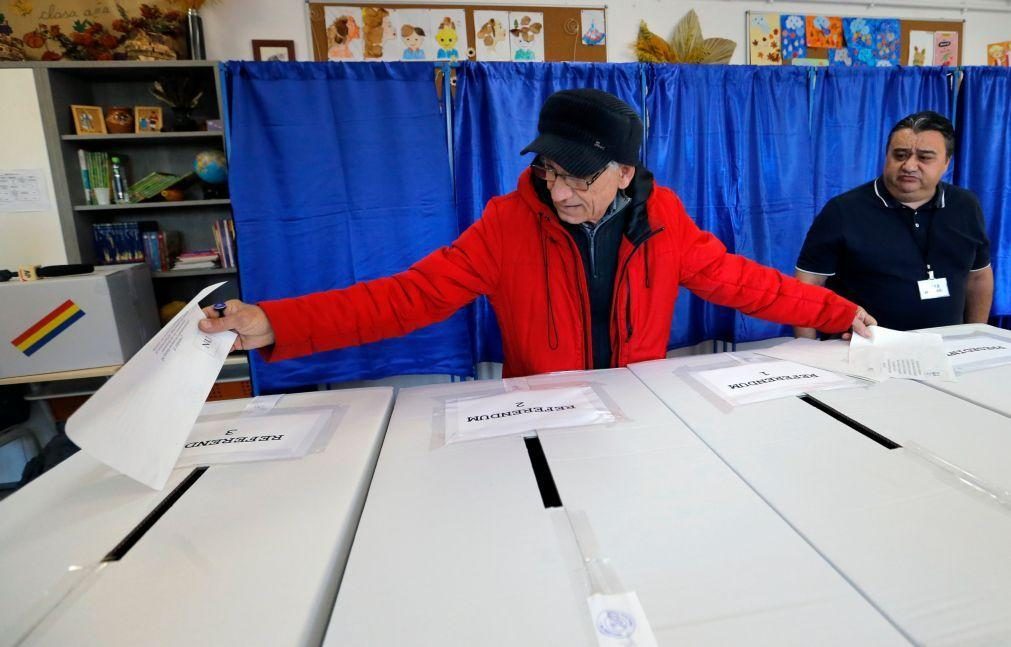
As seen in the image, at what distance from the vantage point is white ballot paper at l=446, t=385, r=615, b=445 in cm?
83

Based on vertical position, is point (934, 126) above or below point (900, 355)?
above

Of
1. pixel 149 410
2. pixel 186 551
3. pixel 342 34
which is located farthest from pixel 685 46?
pixel 186 551

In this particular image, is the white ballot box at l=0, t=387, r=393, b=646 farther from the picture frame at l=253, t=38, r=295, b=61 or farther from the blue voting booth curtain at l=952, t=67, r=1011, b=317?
the blue voting booth curtain at l=952, t=67, r=1011, b=317

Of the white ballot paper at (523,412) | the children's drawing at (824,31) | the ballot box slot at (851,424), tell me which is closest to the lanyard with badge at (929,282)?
the ballot box slot at (851,424)

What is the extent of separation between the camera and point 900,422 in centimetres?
80

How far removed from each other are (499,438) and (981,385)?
Answer: 0.93 metres

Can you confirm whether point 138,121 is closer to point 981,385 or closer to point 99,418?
point 99,418

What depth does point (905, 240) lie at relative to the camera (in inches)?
66.8

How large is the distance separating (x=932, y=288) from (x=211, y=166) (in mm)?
3091

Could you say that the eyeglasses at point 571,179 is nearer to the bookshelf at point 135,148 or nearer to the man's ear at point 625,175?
the man's ear at point 625,175

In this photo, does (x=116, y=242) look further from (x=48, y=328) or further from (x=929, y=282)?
(x=929, y=282)

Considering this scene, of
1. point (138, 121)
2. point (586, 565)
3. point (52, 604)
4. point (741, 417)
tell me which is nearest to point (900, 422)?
point (741, 417)

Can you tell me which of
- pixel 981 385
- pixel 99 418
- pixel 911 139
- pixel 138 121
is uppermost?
pixel 138 121

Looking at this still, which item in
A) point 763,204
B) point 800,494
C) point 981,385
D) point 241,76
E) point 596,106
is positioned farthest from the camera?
point 763,204
